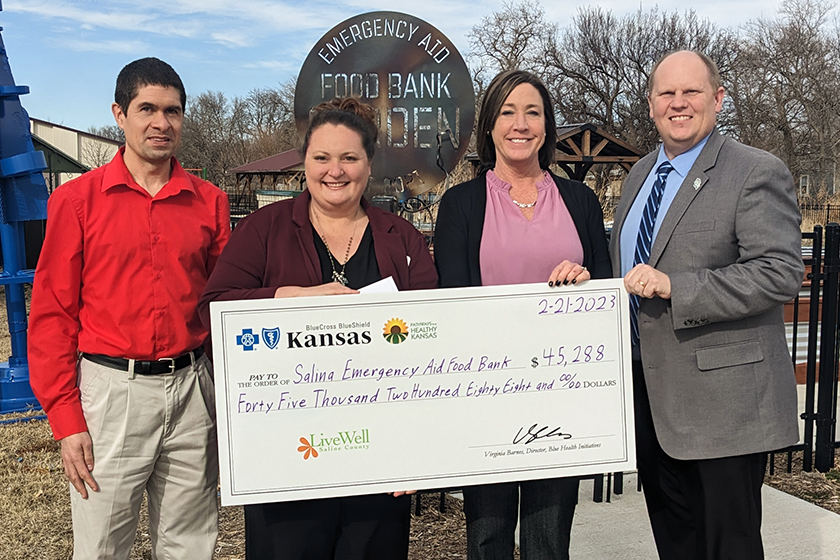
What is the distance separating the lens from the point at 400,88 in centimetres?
409

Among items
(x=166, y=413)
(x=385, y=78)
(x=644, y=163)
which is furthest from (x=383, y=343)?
(x=385, y=78)

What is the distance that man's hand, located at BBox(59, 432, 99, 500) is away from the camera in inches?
98.3

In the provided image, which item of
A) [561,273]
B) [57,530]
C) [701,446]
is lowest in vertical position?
[57,530]

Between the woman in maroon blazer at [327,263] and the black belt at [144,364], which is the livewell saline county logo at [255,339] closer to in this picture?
the woman in maroon blazer at [327,263]

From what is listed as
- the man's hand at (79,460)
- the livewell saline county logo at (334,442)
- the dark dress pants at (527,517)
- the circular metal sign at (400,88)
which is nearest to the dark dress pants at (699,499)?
the dark dress pants at (527,517)

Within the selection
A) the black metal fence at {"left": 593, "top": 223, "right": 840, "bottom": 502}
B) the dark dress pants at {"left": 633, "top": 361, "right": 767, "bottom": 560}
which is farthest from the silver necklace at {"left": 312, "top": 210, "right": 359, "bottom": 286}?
the black metal fence at {"left": 593, "top": 223, "right": 840, "bottom": 502}

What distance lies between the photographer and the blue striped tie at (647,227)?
2678 millimetres

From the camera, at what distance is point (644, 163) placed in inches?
118

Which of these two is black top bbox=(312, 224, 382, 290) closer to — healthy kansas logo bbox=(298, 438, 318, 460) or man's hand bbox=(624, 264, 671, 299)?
healthy kansas logo bbox=(298, 438, 318, 460)

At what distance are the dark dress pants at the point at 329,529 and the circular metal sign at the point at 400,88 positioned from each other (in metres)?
2.17

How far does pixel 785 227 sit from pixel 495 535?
60.8 inches

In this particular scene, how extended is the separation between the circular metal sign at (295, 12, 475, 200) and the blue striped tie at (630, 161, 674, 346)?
158cm

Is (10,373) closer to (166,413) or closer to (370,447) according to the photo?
(166,413)

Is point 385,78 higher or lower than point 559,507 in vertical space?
higher
